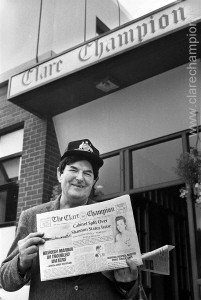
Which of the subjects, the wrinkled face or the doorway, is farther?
the doorway

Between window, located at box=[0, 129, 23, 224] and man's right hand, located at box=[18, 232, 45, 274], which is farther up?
window, located at box=[0, 129, 23, 224]

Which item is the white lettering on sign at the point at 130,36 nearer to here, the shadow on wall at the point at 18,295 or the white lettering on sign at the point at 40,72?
the white lettering on sign at the point at 40,72

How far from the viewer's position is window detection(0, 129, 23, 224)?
233 inches

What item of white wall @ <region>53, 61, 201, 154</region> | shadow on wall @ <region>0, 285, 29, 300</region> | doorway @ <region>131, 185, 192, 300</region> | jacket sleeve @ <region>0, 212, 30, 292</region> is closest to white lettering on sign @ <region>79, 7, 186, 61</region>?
white wall @ <region>53, 61, 201, 154</region>

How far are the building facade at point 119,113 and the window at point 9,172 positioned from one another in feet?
0.06

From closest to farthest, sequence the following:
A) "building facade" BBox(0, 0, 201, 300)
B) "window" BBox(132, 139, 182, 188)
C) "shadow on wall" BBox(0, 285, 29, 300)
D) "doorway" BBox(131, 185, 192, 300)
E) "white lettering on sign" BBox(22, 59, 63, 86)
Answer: "building facade" BBox(0, 0, 201, 300) < "window" BBox(132, 139, 182, 188) < "white lettering on sign" BBox(22, 59, 63, 86) < "shadow on wall" BBox(0, 285, 29, 300) < "doorway" BBox(131, 185, 192, 300)

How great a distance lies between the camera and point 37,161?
560 centimetres

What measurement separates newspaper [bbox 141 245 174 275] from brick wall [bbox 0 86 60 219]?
3.59 meters

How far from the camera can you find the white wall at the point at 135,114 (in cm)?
449

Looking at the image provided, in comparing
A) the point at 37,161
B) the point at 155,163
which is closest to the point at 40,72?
the point at 37,161

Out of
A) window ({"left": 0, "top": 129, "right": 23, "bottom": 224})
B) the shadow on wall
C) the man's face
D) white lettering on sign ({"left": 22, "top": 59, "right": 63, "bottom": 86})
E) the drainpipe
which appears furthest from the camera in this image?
window ({"left": 0, "top": 129, "right": 23, "bottom": 224})

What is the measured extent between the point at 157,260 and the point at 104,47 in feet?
10.2

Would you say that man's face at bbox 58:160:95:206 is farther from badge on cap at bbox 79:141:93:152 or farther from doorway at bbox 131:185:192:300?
doorway at bbox 131:185:192:300

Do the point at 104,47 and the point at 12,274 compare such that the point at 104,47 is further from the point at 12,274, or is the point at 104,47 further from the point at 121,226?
the point at 12,274
